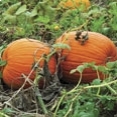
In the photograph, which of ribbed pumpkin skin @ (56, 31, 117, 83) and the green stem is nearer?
the green stem

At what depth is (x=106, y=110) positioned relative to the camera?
251cm

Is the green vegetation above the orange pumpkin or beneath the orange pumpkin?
beneath

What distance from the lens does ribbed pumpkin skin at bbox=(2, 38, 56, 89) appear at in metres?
2.88

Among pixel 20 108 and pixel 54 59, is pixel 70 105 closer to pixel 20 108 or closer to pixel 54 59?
pixel 20 108

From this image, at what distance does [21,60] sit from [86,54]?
377mm

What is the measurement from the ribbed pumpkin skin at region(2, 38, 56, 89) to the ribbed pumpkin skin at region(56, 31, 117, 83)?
94 mm

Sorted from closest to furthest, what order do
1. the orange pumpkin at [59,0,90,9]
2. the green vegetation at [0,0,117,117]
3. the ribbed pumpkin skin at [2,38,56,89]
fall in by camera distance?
the green vegetation at [0,0,117,117] → the ribbed pumpkin skin at [2,38,56,89] → the orange pumpkin at [59,0,90,9]

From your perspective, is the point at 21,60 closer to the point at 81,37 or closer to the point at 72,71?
the point at 81,37

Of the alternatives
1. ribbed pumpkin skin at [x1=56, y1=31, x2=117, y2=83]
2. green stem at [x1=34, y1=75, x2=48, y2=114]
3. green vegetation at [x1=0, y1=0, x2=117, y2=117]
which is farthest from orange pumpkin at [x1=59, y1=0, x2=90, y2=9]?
green stem at [x1=34, y1=75, x2=48, y2=114]

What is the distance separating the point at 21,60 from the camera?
2898 mm

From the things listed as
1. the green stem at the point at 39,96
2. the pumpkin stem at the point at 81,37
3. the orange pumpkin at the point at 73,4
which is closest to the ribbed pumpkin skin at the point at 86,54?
the pumpkin stem at the point at 81,37

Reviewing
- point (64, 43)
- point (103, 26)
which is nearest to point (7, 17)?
point (103, 26)

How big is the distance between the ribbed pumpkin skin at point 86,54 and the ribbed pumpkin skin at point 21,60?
94mm

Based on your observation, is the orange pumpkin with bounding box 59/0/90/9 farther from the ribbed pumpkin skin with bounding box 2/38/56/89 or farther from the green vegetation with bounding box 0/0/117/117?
the ribbed pumpkin skin with bounding box 2/38/56/89
